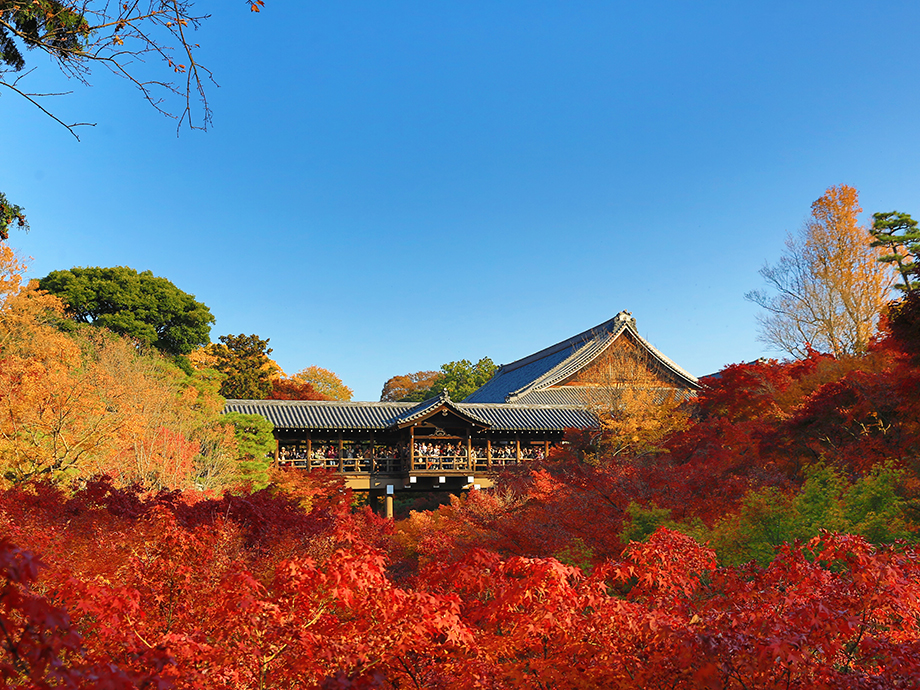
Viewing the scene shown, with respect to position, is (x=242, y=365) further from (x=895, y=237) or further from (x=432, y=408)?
(x=895, y=237)

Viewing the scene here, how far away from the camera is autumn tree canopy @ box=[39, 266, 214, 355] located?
25.5m

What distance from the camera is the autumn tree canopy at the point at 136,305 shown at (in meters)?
25.5

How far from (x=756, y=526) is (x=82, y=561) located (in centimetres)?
795

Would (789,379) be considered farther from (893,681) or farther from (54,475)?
(54,475)

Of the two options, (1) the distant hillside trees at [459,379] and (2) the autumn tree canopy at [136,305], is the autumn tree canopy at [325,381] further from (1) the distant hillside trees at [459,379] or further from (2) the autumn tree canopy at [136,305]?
(2) the autumn tree canopy at [136,305]

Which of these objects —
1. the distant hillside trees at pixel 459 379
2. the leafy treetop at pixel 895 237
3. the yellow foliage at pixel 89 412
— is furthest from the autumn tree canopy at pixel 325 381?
the leafy treetop at pixel 895 237

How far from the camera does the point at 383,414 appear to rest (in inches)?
1015

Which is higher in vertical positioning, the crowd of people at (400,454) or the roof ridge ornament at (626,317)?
the roof ridge ornament at (626,317)

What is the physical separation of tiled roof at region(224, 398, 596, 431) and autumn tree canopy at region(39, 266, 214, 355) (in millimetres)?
4895

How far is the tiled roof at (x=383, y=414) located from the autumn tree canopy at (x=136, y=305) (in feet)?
16.1

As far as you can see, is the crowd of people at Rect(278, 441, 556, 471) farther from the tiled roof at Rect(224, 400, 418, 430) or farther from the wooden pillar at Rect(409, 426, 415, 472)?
the tiled roof at Rect(224, 400, 418, 430)

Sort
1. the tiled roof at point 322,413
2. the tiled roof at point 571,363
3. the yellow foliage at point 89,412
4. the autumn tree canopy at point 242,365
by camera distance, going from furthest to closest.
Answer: the autumn tree canopy at point 242,365 < the tiled roof at point 571,363 < the tiled roof at point 322,413 < the yellow foliage at point 89,412

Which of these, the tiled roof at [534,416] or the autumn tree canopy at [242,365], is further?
the autumn tree canopy at [242,365]

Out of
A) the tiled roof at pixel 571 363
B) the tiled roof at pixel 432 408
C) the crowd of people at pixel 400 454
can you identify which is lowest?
the crowd of people at pixel 400 454
